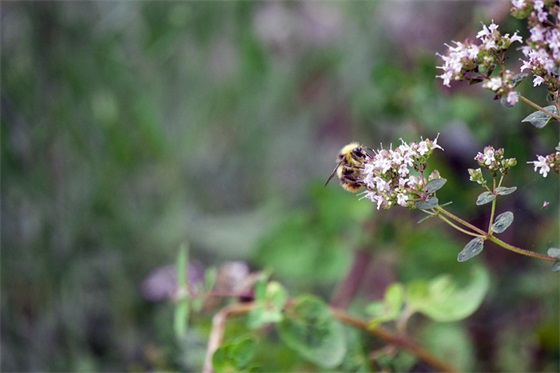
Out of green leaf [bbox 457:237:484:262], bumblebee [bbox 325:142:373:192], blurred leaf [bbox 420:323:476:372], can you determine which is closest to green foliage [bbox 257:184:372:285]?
blurred leaf [bbox 420:323:476:372]

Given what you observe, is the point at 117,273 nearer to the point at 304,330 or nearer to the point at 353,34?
the point at 304,330

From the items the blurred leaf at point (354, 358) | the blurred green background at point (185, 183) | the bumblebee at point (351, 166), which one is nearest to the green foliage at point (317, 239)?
the blurred green background at point (185, 183)

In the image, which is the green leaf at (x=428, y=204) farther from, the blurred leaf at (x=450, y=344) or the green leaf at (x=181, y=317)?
the blurred leaf at (x=450, y=344)

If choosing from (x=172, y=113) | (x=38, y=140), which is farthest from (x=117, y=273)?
(x=172, y=113)

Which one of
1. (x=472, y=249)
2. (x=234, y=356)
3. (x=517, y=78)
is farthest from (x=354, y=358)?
(x=517, y=78)

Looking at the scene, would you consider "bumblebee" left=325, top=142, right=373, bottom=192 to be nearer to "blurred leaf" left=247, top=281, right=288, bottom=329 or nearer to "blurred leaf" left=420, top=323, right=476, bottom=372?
"blurred leaf" left=247, top=281, right=288, bottom=329

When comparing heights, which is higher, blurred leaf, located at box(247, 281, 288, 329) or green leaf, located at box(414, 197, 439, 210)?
green leaf, located at box(414, 197, 439, 210)
